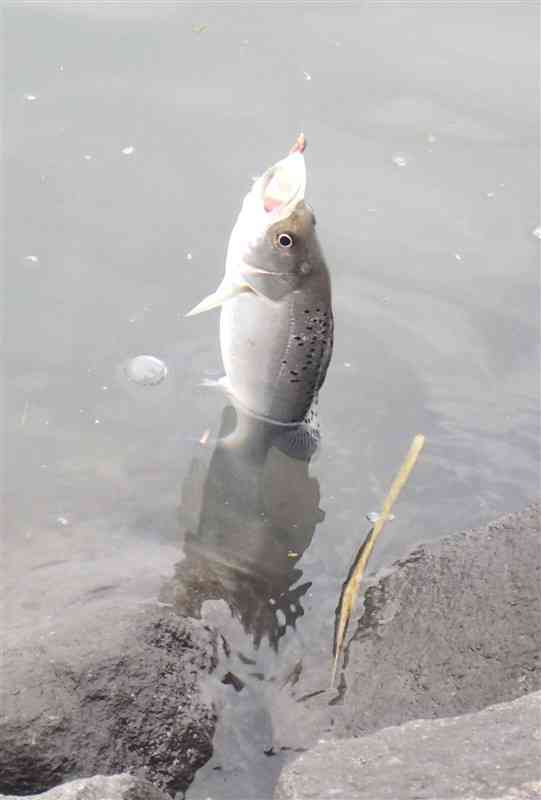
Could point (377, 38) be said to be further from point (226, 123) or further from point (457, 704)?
point (457, 704)

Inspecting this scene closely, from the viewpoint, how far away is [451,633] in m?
3.58

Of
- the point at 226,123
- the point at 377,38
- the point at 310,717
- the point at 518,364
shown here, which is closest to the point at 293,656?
the point at 310,717

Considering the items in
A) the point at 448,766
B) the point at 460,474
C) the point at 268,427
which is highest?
the point at 448,766

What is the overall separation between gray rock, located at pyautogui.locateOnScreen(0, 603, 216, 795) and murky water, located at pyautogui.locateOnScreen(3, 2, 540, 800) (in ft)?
0.49

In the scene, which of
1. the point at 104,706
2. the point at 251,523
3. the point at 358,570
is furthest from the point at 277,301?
the point at 104,706

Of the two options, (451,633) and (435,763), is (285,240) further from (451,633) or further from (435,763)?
(435,763)

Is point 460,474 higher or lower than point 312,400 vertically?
lower

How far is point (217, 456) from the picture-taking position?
4625mm

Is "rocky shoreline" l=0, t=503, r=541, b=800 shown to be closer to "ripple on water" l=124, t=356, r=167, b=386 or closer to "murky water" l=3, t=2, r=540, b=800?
"murky water" l=3, t=2, r=540, b=800

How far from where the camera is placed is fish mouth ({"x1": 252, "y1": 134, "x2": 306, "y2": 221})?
12.4ft

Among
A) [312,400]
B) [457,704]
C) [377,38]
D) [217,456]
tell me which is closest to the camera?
[457,704]

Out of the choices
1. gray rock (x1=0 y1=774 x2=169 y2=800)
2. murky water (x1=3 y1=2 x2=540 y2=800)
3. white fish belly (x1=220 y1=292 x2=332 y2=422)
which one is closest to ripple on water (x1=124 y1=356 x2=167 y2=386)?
murky water (x1=3 y1=2 x2=540 y2=800)

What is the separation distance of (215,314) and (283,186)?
1.47 m

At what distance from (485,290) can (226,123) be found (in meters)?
1.92
